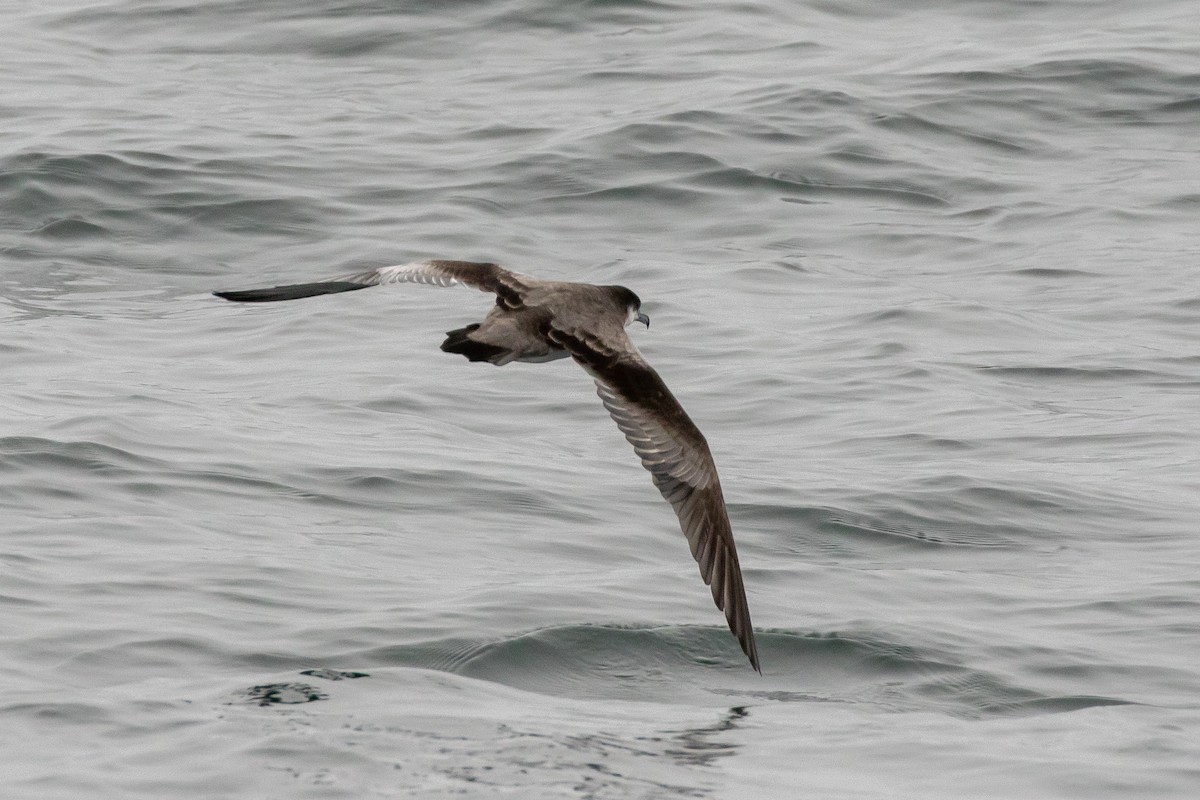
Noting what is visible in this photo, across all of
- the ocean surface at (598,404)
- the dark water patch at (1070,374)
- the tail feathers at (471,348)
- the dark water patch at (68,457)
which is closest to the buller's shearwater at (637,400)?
the tail feathers at (471,348)

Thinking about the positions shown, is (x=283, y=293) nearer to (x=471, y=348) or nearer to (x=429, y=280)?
(x=429, y=280)

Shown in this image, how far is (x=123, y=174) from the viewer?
47.6 feet

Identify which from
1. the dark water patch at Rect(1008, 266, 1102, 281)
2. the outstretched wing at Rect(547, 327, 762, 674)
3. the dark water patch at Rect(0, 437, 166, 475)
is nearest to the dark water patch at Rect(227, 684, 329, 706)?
the outstretched wing at Rect(547, 327, 762, 674)

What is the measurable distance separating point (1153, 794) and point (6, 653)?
381cm

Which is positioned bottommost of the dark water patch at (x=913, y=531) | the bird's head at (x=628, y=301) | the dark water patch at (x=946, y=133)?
the dark water patch at (x=913, y=531)

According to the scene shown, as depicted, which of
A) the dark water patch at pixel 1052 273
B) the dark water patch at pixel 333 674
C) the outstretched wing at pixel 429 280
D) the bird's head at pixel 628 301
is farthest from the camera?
the dark water patch at pixel 1052 273

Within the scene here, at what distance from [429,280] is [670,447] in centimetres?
138

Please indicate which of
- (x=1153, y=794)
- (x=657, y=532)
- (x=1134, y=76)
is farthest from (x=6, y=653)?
(x=1134, y=76)

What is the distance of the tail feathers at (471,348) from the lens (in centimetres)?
685

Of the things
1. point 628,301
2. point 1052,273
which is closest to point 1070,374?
point 1052,273

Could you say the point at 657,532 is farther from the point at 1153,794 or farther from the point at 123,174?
the point at 123,174

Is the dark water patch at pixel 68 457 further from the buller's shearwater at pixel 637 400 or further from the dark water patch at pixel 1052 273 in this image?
the dark water patch at pixel 1052 273

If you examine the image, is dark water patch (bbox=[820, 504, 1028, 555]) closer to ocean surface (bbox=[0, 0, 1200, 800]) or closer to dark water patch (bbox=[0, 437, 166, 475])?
ocean surface (bbox=[0, 0, 1200, 800])

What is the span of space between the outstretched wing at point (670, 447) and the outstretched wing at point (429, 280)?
1.59 feet
